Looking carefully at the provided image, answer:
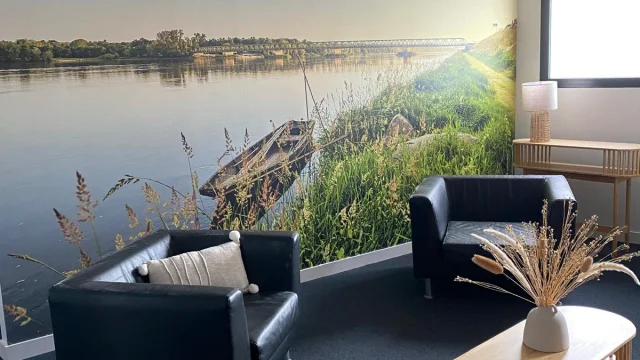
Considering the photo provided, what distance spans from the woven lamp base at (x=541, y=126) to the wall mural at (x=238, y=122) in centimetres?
41

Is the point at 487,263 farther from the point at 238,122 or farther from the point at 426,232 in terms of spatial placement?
the point at 238,122

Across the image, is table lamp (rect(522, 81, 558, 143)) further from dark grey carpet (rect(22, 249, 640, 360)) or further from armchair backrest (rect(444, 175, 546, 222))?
dark grey carpet (rect(22, 249, 640, 360))

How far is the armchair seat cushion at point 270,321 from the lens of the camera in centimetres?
240

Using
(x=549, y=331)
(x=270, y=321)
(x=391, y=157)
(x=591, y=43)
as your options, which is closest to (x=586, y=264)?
(x=549, y=331)

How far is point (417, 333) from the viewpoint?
332cm

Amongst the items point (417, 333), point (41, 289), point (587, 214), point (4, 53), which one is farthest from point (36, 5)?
point (587, 214)

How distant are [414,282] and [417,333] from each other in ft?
2.49

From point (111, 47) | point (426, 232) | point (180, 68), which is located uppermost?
point (111, 47)

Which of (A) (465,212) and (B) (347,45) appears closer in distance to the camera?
(A) (465,212)

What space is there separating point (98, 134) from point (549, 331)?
248cm

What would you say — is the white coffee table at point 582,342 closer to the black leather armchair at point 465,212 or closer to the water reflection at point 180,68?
the black leather armchair at point 465,212

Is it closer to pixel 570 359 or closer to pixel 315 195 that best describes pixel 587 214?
pixel 315 195

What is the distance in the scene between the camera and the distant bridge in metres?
3.82

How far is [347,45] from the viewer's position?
4.32 meters
